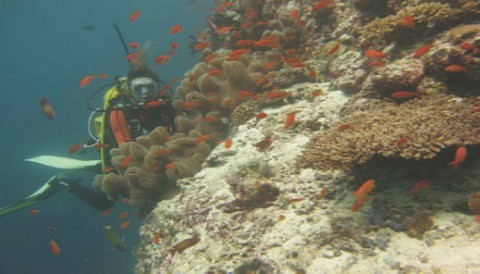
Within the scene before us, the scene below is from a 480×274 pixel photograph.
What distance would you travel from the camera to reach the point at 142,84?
7352 mm

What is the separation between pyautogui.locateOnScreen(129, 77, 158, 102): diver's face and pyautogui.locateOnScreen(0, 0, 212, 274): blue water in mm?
3298

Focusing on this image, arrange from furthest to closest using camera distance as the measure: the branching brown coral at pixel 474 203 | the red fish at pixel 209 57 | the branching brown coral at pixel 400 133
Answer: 1. the red fish at pixel 209 57
2. the branching brown coral at pixel 400 133
3. the branching brown coral at pixel 474 203

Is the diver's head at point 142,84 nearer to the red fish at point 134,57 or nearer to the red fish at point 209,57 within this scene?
the red fish at point 134,57

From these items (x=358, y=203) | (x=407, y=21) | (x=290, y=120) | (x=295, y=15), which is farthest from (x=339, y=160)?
(x=295, y=15)

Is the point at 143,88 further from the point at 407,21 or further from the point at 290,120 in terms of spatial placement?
the point at 407,21

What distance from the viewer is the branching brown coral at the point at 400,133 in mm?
2867

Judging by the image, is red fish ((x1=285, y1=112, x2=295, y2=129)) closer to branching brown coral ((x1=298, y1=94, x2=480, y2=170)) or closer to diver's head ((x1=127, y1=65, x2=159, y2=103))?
branching brown coral ((x1=298, y1=94, x2=480, y2=170))

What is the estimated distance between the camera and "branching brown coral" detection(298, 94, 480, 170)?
287cm

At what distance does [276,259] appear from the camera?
3254mm

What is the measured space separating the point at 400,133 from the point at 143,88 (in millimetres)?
5815

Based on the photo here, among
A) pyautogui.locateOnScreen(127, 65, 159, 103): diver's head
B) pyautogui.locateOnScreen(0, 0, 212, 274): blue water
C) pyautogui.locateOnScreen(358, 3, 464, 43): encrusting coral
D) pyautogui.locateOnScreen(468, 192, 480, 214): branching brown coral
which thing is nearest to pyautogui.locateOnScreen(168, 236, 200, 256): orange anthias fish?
pyautogui.locateOnScreen(468, 192, 480, 214): branching brown coral

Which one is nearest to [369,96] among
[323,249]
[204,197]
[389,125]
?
[389,125]

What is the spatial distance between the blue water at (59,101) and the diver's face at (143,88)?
10.8 ft

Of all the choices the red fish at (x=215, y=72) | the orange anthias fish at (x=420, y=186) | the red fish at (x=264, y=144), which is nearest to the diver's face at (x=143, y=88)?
the red fish at (x=215, y=72)
